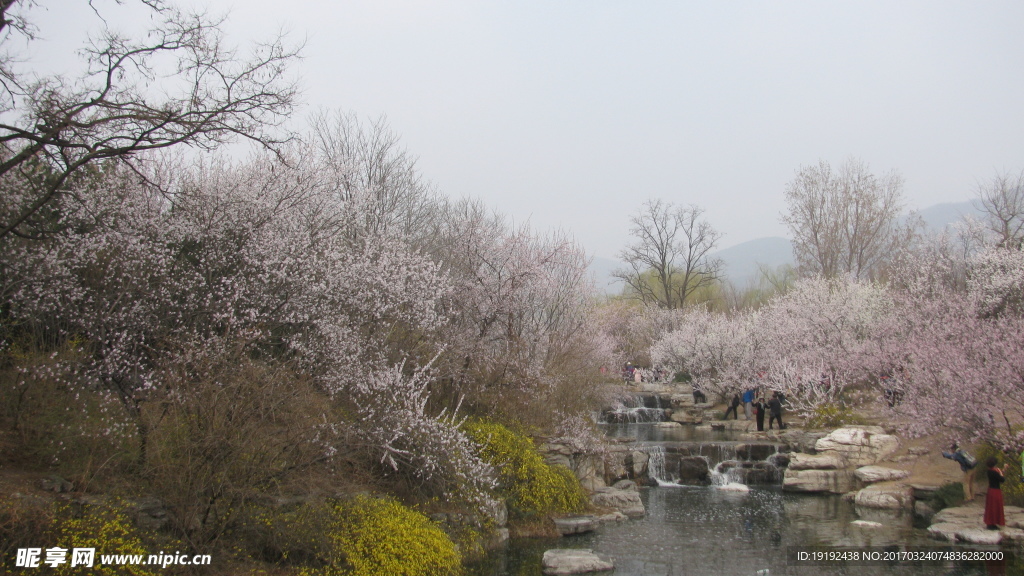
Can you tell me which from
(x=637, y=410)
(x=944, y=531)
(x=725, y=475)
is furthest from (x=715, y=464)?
(x=637, y=410)

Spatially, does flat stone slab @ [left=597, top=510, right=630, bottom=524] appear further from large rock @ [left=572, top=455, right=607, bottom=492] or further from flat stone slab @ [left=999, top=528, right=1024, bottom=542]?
flat stone slab @ [left=999, top=528, right=1024, bottom=542]

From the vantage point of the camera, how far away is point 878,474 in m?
16.1

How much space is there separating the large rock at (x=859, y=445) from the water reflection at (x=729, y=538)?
191 centimetres

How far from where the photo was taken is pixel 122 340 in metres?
8.92

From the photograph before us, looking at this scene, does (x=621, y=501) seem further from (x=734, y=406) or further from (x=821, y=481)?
(x=734, y=406)

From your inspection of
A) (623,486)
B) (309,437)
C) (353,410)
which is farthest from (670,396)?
(309,437)

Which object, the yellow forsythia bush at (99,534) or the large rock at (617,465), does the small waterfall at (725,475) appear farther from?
the yellow forsythia bush at (99,534)

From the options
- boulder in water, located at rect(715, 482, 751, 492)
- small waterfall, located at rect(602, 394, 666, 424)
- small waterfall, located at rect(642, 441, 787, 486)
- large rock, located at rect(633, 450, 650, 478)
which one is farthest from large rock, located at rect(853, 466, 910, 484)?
small waterfall, located at rect(602, 394, 666, 424)

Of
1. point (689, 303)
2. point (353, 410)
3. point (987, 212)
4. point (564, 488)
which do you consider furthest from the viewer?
point (689, 303)

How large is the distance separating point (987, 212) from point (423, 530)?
33323mm

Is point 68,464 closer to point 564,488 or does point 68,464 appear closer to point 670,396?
point 564,488

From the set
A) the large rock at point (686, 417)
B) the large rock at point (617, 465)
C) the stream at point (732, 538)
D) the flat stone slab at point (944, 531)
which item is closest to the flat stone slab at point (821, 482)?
the stream at point (732, 538)

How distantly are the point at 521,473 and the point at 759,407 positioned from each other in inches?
562

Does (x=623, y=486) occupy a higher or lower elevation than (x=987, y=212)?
lower
